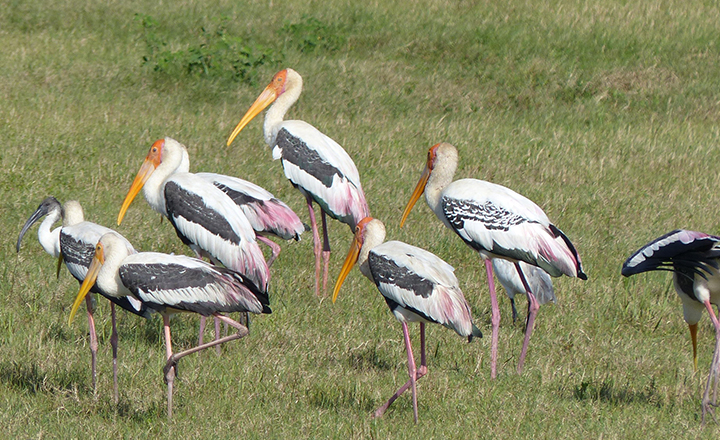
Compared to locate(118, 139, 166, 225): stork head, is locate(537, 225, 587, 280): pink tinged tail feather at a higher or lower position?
lower

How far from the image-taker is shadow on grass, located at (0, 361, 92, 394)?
5020 mm

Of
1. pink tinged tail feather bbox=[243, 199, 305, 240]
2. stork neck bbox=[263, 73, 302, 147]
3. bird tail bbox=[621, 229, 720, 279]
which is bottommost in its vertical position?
pink tinged tail feather bbox=[243, 199, 305, 240]

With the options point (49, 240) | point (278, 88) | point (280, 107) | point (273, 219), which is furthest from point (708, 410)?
point (278, 88)

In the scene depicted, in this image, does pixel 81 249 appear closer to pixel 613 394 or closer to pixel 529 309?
pixel 529 309

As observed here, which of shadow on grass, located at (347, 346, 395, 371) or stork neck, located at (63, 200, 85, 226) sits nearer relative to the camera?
shadow on grass, located at (347, 346, 395, 371)

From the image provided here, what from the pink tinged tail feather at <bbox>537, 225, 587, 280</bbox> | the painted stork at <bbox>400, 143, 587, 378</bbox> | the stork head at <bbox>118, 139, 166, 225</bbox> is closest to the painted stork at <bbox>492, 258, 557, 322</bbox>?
the painted stork at <bbox>400, 143, 587, 378</bbox>

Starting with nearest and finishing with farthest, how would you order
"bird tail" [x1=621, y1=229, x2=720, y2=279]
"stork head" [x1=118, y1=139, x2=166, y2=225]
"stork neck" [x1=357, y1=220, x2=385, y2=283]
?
1. "bird tail" [x1=621, y1=229, x2=720, y2=279]
2. "stork neck" [x1=357, y1=220, x2=385, y2=283]
3. "stork head" [x1=118, y1=139, x2=166, y2=225]

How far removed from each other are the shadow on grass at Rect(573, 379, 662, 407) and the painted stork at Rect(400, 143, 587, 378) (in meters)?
0.44

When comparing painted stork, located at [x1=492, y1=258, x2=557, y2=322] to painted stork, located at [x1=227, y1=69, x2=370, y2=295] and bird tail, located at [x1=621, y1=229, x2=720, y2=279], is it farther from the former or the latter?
bird tail, located at [x1=621, y1=229, x2=720, y2=279]

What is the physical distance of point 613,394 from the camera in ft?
17.3

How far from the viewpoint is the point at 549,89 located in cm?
1199

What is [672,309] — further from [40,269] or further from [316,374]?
[40,269]

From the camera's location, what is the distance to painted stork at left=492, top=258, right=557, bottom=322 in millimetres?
6297

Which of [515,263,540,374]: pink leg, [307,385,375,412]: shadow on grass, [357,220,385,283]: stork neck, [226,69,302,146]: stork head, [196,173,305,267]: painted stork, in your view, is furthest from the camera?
[226,69,302,146]: stork head
